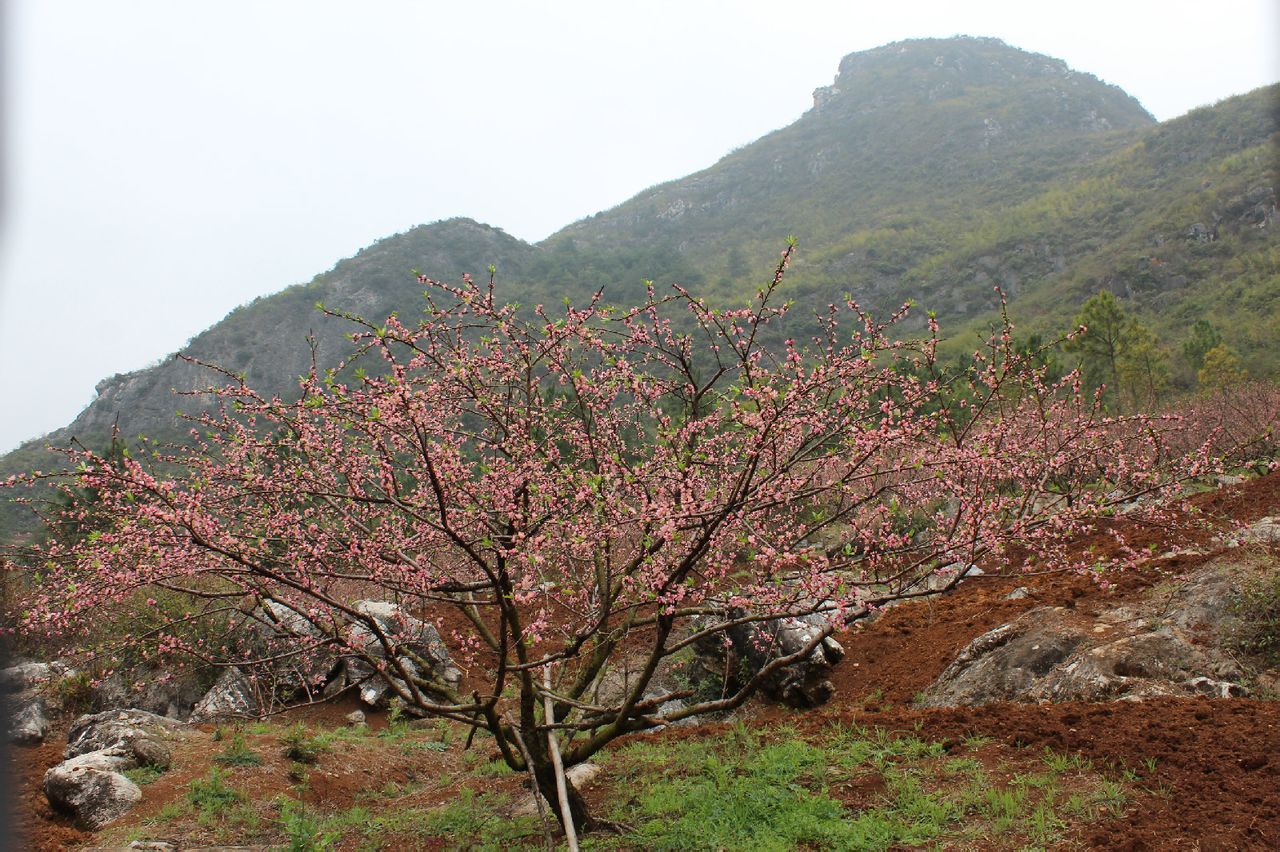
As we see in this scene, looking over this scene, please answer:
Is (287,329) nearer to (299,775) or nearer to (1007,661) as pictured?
(299,775)

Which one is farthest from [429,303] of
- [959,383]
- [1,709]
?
[959,383]

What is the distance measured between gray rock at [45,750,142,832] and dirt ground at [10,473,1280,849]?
15cm

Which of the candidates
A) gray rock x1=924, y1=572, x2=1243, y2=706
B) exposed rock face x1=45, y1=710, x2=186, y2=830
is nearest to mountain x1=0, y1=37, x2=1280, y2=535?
exposed rock face x1=45, y1=710, x2=186, y2=830

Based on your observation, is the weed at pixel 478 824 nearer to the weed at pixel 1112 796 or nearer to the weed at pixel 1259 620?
the weed at pixel 1112 796

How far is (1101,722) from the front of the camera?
230 inches

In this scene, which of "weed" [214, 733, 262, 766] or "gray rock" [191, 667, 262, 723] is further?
"gray rock" [191, 667, 262, 723]

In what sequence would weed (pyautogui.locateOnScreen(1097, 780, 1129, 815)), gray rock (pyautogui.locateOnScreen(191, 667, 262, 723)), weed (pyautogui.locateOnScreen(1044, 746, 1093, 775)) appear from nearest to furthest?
1. weed (pyautogui.locateOnScreen(1097, 780, 1129, 815))
2. weed (pyautogui.locateOnScreen(1044, 746, 1093, 775))
3. gray rock (pyautogui.locateOnScreen(191, 667, 262, 723))

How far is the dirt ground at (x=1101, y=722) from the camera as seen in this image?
4199 mm

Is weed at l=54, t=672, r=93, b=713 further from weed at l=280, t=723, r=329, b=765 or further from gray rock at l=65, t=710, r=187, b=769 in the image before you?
weed at l=280, t=723, r=329, b=765

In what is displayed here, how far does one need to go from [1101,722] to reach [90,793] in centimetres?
1039

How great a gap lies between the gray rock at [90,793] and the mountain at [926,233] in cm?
3040

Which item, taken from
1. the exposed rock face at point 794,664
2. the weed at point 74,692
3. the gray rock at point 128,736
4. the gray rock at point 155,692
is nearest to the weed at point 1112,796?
the exposed rock face at point 794,664

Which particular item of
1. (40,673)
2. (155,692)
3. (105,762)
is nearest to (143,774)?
(105,762)

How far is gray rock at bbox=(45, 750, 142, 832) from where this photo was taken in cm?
744
